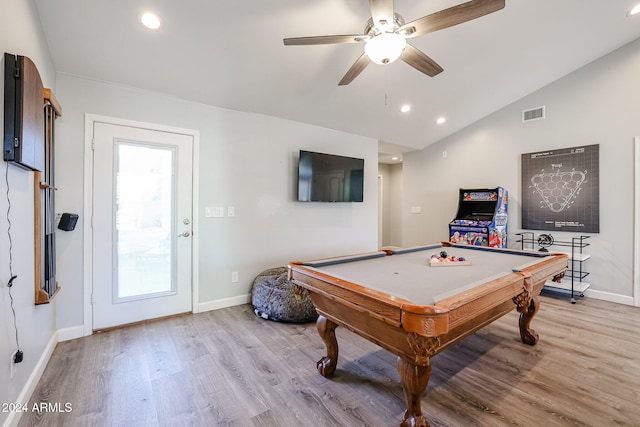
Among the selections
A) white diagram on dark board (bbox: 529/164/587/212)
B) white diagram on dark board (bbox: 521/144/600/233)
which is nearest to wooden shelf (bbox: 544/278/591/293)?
white diagram on dark board (bbox: 521/144/600/233)

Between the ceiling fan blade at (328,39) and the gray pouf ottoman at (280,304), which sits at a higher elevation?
the ceiling fan blade at (328,39)

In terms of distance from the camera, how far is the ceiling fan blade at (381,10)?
1692mm

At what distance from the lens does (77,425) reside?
5.08 ft

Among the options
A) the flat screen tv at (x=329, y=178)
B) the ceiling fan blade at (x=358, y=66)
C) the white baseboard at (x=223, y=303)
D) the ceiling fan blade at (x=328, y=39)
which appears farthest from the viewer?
the flat screen tv at (x=329, y=178)

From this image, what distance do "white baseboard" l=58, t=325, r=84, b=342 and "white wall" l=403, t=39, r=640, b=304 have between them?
547 cm

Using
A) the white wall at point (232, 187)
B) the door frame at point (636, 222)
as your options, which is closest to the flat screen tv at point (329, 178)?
the white wall at point (232, 187)

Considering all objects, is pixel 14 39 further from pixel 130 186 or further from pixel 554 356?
pixel 554 356

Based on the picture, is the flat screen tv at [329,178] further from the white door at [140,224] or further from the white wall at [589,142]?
the white wall at [589,142]

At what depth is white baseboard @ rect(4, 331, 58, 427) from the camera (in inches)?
58.4

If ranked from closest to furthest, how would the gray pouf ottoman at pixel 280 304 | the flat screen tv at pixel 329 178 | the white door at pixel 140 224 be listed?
the white door at pixel 140 224, the gray pouf ottoman at pixel 280 304, the flat screen tv at pixel 329 178

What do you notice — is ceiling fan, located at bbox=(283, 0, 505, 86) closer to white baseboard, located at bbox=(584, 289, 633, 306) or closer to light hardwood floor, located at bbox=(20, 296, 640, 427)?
light hardwood floor, located at bbox=(20, 296, 640, 427)

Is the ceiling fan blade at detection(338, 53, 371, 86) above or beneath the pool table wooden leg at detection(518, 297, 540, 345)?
above

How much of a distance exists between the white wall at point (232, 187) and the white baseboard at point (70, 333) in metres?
0.05

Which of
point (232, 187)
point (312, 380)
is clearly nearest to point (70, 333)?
point (232, 187)
